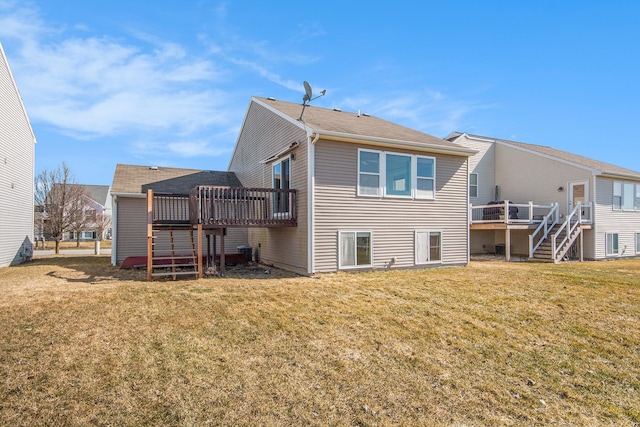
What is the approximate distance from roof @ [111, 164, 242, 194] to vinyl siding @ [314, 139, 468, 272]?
26.5 ft

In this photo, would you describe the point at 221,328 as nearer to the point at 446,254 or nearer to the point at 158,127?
the point at 446,254

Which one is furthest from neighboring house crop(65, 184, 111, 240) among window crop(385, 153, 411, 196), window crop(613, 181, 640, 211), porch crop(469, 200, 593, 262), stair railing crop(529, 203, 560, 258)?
window crop(613, 181, 640, 211)

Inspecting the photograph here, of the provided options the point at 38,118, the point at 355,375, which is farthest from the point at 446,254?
the point at 38,118

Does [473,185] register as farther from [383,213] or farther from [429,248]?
[383,213]

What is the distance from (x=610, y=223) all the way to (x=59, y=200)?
33081 mm

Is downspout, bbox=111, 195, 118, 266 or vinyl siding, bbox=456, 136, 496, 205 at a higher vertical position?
vinyl siding, bbox=456, 136, 496, 205

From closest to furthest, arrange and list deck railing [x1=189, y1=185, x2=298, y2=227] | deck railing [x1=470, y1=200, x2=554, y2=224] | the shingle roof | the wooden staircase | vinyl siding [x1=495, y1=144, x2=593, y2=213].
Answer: deck railing [x1=189, y1=185, x2=298, y2=227]
the shingle roof
the wooden staircase
deck railing [x1=470, y1=200, x2=554, y2=224]
vinyl siding [x1=495, y1=144, x2=593, y2=213]

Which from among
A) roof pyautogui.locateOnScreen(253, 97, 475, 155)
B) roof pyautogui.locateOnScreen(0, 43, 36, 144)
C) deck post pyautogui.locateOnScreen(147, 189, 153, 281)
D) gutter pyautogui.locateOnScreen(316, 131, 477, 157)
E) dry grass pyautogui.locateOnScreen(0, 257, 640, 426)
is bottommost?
dry grass pyautogui.locateOnScreen(0, 257, 640, 426)

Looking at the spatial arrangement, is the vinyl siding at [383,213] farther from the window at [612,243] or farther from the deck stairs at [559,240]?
the window at [612,243]

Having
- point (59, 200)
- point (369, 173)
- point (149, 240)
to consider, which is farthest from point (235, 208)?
point (59, 200)

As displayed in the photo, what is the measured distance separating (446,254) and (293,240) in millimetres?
5385

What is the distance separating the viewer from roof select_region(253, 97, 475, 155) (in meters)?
10.6

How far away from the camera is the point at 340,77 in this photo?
1437cm

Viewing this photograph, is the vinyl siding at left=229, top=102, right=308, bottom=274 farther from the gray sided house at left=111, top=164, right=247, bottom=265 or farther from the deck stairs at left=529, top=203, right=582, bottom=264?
the deck stairs at left=529, top=203, right=582, bottom=264
